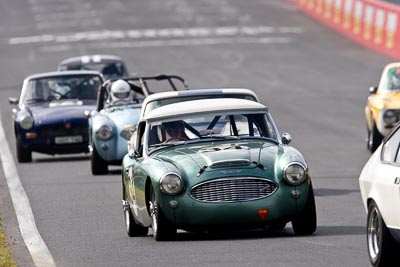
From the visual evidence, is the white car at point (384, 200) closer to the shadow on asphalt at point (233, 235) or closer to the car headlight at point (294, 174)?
the car headlight at point (294, 174)

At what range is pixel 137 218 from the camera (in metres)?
12.4

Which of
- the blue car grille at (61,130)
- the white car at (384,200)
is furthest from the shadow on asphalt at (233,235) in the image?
the blue car grille at (61,130)

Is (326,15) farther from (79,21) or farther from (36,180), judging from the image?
(36,180)

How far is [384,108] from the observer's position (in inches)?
829

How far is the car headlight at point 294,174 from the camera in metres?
11.5

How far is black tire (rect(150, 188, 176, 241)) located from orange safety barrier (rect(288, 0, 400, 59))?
2902 centimetres

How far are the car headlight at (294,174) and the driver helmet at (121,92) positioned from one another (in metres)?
8.77

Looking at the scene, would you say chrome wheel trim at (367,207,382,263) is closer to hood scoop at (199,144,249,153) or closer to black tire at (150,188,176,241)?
black tire at (150,188,176,241)

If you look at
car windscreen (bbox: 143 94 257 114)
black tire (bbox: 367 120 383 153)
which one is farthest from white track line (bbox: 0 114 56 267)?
black tire (bbox: 367 120 383 153)

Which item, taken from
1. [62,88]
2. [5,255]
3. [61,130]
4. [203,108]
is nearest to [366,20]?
[62,88]

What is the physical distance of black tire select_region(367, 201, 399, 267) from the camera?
368 inches

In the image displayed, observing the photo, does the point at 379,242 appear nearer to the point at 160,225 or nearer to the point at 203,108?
the point at 160,225

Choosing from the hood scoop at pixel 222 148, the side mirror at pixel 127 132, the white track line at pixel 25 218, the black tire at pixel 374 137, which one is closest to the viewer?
the white track line at pixel 25 218

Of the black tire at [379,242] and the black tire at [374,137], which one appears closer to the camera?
the black tire at [379,242]
